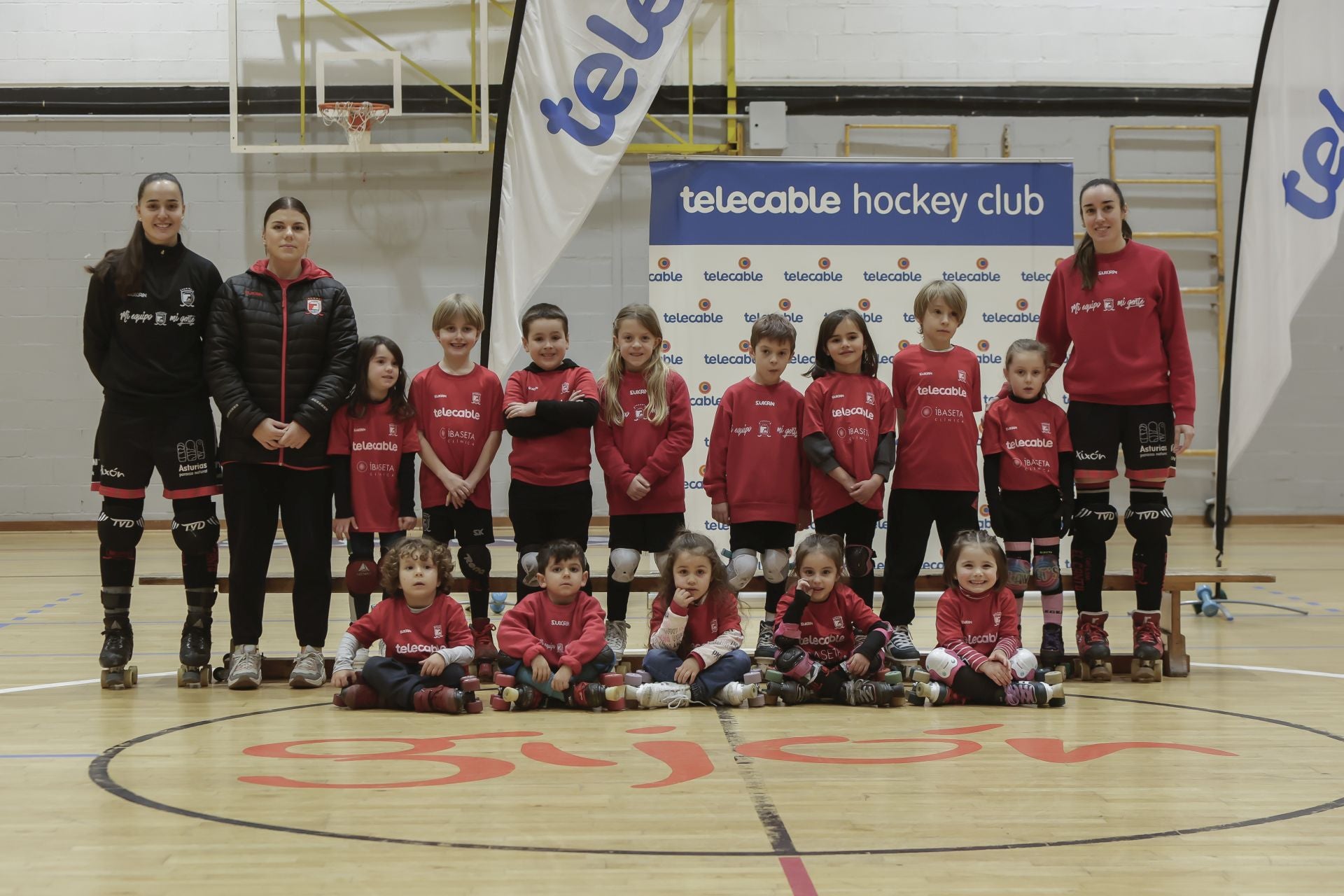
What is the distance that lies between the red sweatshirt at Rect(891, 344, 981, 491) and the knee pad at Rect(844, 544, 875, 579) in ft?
0.92

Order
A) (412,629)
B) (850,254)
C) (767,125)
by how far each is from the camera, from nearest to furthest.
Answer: (412,629), (850,254), (767,125)

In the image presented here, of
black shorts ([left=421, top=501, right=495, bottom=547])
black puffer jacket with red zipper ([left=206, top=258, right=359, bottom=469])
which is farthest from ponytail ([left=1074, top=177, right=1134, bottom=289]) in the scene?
black puffer jacket with red zipper ([left=206, top=258, right=359, bottom=469])

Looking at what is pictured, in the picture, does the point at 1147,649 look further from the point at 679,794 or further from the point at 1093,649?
the point at 679,794

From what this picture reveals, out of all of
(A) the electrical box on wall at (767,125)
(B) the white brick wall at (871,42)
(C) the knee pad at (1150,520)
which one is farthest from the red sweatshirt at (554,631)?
(B) the white brick wall at (871,42)

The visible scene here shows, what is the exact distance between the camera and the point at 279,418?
4031 millimetres

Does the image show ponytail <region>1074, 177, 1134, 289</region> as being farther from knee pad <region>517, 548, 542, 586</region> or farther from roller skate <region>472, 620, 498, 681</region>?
roller skate <region>472, 620, 498, 681</region>

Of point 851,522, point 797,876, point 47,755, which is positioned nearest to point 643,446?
point 851,522

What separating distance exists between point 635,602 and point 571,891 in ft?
16.4

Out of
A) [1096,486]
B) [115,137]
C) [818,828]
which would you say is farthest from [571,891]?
[115,137]

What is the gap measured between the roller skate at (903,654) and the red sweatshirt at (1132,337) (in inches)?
39.3

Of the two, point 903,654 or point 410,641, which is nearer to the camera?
point 410,641

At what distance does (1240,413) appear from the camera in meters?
5.51

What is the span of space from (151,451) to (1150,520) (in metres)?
3.21

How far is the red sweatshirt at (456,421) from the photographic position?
4.29 m
